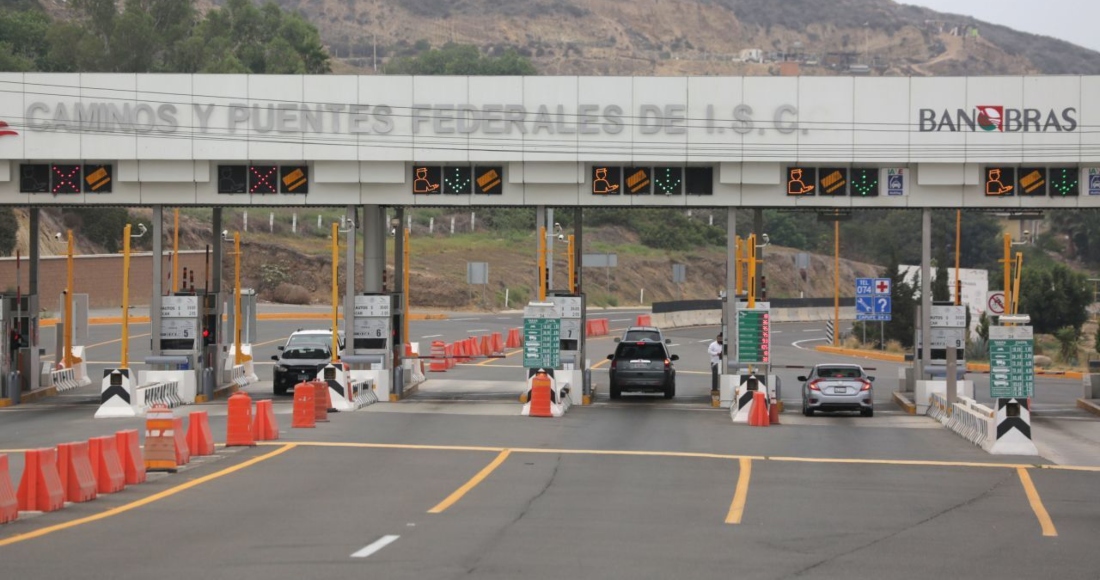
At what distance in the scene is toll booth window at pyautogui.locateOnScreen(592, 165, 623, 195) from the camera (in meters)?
35.7

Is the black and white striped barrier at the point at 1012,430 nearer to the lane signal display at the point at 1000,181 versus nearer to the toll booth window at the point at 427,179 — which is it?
the lane signal display at the point at 1000,181

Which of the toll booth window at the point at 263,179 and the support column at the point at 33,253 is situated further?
the support column at the point at 33,253

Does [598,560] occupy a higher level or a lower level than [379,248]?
lower

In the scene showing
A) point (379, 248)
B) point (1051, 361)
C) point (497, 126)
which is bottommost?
point (1051, 361)

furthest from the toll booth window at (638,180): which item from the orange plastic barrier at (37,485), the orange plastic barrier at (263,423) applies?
the orange plastic barrier at (37,485)

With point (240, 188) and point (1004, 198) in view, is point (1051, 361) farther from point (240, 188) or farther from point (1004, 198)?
point (240, 188)

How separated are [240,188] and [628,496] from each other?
19482mm

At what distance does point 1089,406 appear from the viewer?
37250 mm

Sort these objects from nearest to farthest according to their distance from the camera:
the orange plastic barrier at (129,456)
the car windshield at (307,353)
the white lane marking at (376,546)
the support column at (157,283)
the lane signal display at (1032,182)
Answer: the white lane marking at (376,546), the orange plastic barrier at (129,456), the support column at (157,283), the lane signal display at (1032,182), the car windshield at (307,353)

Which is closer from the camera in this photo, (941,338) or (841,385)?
(841,385)

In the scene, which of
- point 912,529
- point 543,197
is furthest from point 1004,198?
point 912,529

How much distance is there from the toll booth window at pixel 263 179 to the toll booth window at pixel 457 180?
4137 mm

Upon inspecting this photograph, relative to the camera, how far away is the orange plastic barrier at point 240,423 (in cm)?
2423

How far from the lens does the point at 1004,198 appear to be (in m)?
35.5
